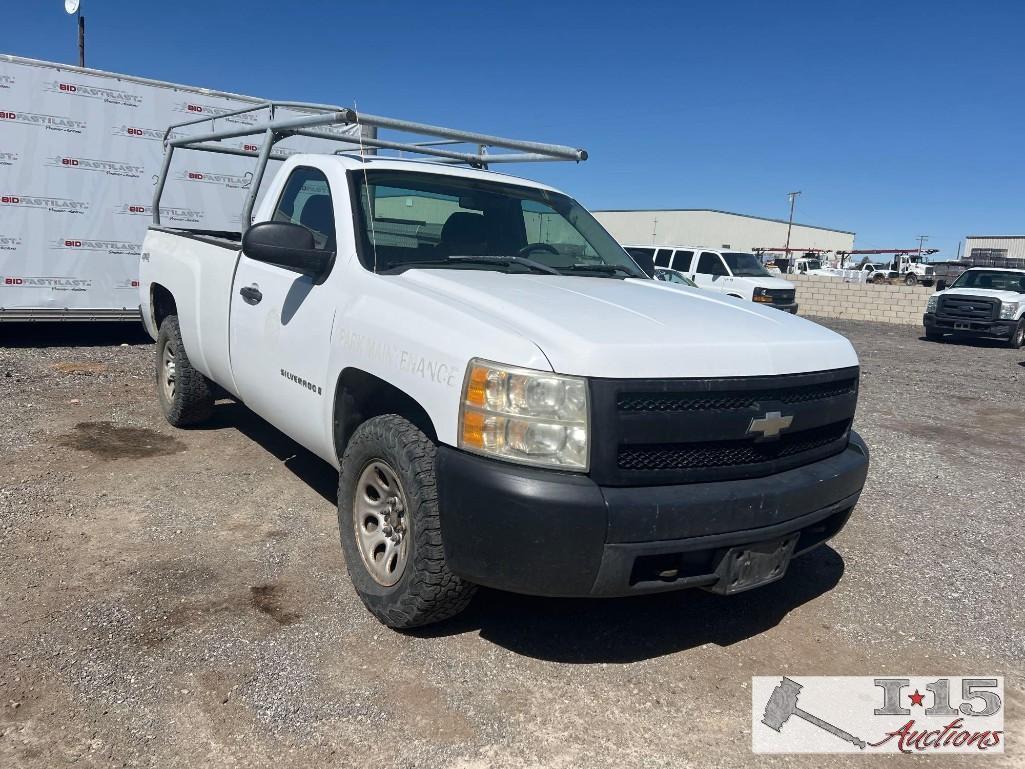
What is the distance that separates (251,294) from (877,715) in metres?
3.57

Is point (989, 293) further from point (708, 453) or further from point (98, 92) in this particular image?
point (708, 453)

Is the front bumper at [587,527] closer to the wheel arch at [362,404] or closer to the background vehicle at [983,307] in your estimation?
the wheel arch at [362,404]

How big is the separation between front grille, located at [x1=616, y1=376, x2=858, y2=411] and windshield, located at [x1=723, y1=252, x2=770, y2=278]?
55.2 ft

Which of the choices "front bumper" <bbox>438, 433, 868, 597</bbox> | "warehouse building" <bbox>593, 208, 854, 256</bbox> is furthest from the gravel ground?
"warehouse building" <bbox>593, 208, 854, 256</bbox>

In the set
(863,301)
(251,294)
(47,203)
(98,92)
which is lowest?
(863,301)

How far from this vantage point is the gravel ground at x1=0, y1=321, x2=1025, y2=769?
102 inches

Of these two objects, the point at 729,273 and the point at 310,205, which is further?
the point at 729,273

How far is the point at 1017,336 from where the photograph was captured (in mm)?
17766

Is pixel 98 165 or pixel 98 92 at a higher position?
pixel 98 92

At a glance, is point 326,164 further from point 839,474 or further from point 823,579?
point 823,579

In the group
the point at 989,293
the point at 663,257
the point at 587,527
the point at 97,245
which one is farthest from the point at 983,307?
the point at 587,527

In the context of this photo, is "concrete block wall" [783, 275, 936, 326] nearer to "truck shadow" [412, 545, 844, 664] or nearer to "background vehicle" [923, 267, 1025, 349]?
"background vehicle" [923, 267, 1025, 349]

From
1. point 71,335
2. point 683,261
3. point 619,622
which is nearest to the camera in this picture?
point 619,622

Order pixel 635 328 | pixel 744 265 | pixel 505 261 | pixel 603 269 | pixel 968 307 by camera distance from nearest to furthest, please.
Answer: pixel 635 328
pixel 505 261
pixel 603 269
pixel 968 307
pixel 744 265
